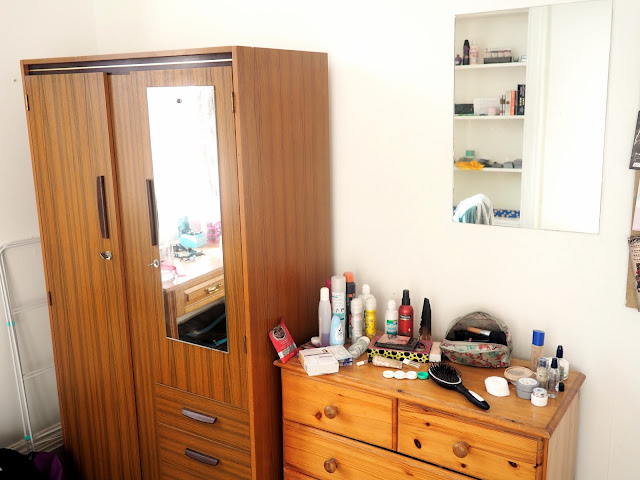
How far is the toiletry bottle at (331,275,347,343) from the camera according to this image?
2240mm

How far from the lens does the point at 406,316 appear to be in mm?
2230

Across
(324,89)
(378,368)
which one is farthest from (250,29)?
(378,368)

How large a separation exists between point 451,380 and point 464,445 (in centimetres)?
19

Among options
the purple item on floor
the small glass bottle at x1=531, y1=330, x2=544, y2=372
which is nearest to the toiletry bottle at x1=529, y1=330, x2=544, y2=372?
the small glass bottle at x1=531, y1=330, x2=544, y2=372

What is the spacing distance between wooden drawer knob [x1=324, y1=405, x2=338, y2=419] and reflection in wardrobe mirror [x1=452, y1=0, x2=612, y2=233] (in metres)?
0.79

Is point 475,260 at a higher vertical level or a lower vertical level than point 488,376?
higher

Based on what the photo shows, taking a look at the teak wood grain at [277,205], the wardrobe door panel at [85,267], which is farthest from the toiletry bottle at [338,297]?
the wardrobe door panel at [85,267]

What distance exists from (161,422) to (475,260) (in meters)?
1.36

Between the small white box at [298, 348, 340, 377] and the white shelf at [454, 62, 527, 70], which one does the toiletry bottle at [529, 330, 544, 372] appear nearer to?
the small white box at [298, 348, 340, 377]

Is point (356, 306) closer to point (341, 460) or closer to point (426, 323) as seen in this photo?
point (426, 323)

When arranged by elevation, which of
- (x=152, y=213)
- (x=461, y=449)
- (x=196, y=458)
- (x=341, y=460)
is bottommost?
(x=196, y=458)

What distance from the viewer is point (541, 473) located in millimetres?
1712

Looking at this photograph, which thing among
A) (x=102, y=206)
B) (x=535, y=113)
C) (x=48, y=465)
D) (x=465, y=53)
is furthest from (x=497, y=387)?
(x=48, y=465)

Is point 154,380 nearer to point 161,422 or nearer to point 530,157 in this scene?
point 161,422
